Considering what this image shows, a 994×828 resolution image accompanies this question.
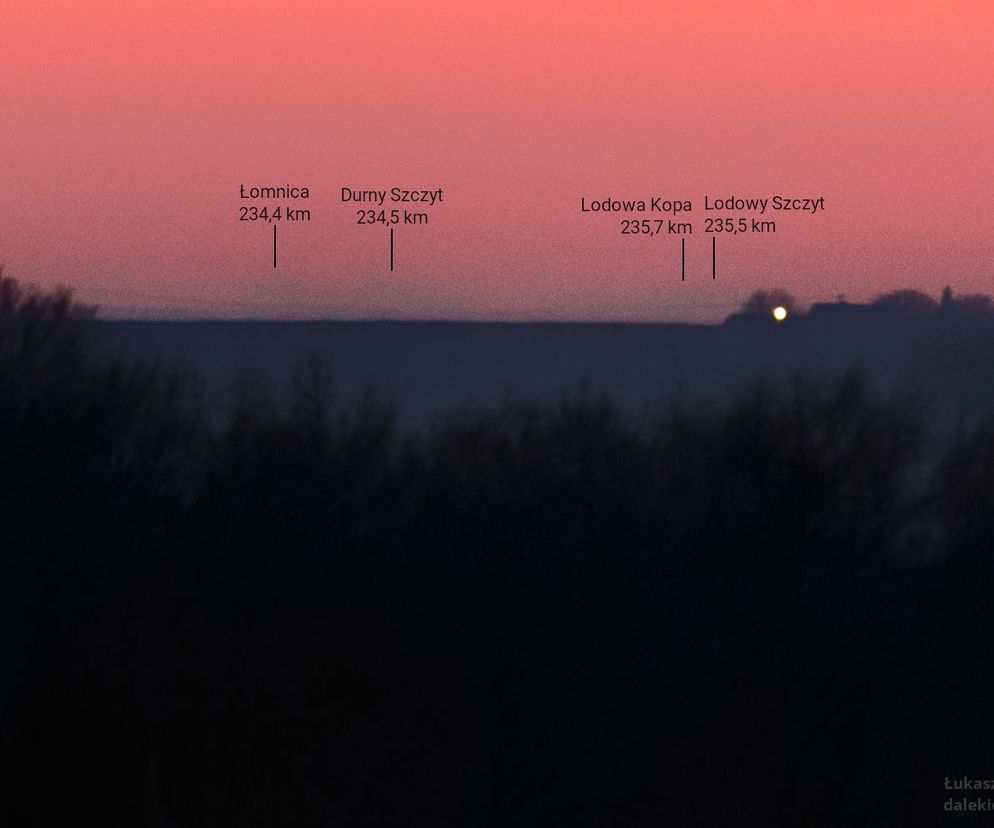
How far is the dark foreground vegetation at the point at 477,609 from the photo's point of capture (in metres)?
15.2

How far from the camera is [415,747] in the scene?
16.9 metres

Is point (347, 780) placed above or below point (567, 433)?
below

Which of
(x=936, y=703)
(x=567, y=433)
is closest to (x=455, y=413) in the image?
(x=567, y=433)

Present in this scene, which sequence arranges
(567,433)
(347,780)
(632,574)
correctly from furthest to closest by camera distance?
(567,433)
(632,574)
(347,780)

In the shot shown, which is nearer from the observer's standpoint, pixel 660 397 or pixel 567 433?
pixel 567 433

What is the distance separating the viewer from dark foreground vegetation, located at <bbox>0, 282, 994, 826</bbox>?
600 inches

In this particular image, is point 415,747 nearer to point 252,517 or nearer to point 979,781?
point 252,517

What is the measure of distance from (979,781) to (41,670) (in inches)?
430

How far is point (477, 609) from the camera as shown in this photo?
2041cm

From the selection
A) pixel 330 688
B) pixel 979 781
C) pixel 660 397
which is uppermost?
pixel 660 397

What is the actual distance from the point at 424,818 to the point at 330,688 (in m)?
1.51

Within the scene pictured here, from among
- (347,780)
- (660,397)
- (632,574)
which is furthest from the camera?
(660,397)

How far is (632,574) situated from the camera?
21953mm

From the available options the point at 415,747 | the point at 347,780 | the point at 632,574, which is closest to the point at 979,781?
the point at 632,574
